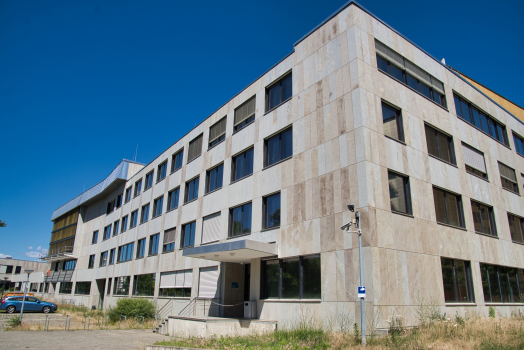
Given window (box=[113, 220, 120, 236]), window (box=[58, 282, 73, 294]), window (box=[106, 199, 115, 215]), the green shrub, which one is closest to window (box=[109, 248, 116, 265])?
window (box=[113, 220, 120, 236])

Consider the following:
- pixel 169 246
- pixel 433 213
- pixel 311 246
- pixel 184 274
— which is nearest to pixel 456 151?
pixel 433 213

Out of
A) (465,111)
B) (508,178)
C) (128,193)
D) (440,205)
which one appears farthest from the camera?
(128,193)

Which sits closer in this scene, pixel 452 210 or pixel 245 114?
pixel 452 210

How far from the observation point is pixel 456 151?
65.2 feet

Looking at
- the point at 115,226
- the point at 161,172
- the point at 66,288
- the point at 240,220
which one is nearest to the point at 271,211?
the point at 240,220

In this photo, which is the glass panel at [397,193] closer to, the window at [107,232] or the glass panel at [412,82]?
the glass panel at [412,82]

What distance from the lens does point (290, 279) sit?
17078 mm

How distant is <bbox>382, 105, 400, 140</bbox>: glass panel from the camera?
16.6m

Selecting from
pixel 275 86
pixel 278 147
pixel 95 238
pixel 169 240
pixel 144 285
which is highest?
pixel 275 86

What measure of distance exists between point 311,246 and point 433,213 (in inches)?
227

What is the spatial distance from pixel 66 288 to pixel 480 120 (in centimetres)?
5402

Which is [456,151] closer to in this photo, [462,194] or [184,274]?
[462,194]

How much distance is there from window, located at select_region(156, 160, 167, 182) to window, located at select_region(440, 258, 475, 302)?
24.9 meters

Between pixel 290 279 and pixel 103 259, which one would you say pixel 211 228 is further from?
pixel 103 259
